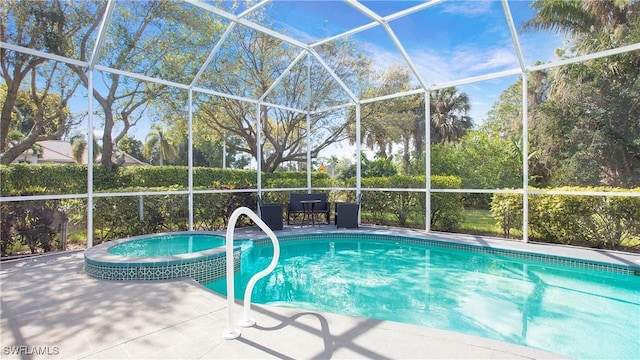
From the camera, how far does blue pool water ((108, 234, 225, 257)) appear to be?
5.68m

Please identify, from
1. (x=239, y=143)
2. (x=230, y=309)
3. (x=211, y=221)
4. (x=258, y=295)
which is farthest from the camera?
(x=239, y=143)

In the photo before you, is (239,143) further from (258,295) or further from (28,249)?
(258,295)

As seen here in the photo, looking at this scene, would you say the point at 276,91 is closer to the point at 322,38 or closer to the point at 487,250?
the point at 322,38

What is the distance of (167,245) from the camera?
646 cm

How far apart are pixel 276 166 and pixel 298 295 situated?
331 inches

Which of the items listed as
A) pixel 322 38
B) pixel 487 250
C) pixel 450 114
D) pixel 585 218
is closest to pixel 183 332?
pixel 487 250

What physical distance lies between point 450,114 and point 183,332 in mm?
21577

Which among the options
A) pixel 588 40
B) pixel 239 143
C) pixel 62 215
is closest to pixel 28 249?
pixel 62 215

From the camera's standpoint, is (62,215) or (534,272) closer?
(534,272)

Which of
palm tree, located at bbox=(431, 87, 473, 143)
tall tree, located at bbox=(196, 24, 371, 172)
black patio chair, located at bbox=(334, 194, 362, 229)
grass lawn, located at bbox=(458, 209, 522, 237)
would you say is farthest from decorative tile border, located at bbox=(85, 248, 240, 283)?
palm tree, located at bbox=(431, 87, 473, 143)

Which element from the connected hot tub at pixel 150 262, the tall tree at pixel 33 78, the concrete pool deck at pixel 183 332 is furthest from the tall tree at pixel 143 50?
the concrete pool deck at pixel 183 332

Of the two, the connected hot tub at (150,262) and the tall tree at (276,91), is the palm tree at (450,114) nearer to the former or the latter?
the tall tree at (276,91)

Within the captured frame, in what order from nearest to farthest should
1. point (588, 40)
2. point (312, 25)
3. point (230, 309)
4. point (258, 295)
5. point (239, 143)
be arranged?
1. point (230, 309)
2. point (258, 295)
3. point (312, 25)
4. point (588, 40)
5. point (239, 143)

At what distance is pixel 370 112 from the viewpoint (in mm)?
12547
